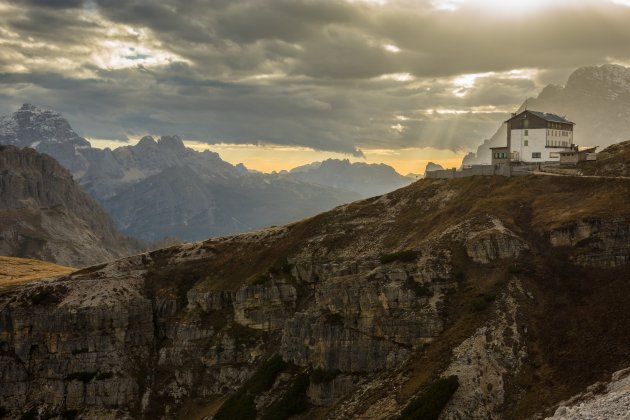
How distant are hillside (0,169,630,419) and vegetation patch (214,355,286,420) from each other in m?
0.33

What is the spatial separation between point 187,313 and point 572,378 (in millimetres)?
88743

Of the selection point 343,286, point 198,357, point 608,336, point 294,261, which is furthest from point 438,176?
point 608,336

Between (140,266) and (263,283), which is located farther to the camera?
(140,266)

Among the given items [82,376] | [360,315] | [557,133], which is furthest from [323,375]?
[557,133]

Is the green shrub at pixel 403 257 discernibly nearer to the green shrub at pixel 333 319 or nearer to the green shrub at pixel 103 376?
the green shrub at pixel 333 319

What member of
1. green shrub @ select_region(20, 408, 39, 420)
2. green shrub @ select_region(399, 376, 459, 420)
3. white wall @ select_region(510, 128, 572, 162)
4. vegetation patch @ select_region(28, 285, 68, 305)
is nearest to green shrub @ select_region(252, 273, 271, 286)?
vegetation patch @ select_region(28, 285, 68, 305)

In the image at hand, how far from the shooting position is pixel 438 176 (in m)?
150

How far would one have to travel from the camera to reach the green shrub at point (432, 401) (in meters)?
74.0

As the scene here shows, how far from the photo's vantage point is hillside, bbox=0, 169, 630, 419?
79.6 meters

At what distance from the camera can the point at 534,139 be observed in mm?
150500

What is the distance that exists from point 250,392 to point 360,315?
2442 centimetres

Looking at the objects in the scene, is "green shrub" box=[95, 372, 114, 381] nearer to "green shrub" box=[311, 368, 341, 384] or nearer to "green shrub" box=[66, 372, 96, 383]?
"green shrub" box=[66, 372, 96, 383]

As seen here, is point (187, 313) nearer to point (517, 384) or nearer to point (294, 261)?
point (294, 261)

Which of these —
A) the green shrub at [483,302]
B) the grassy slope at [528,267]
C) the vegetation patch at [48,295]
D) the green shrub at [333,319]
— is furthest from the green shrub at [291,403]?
the vegetation patch at [48,295]
